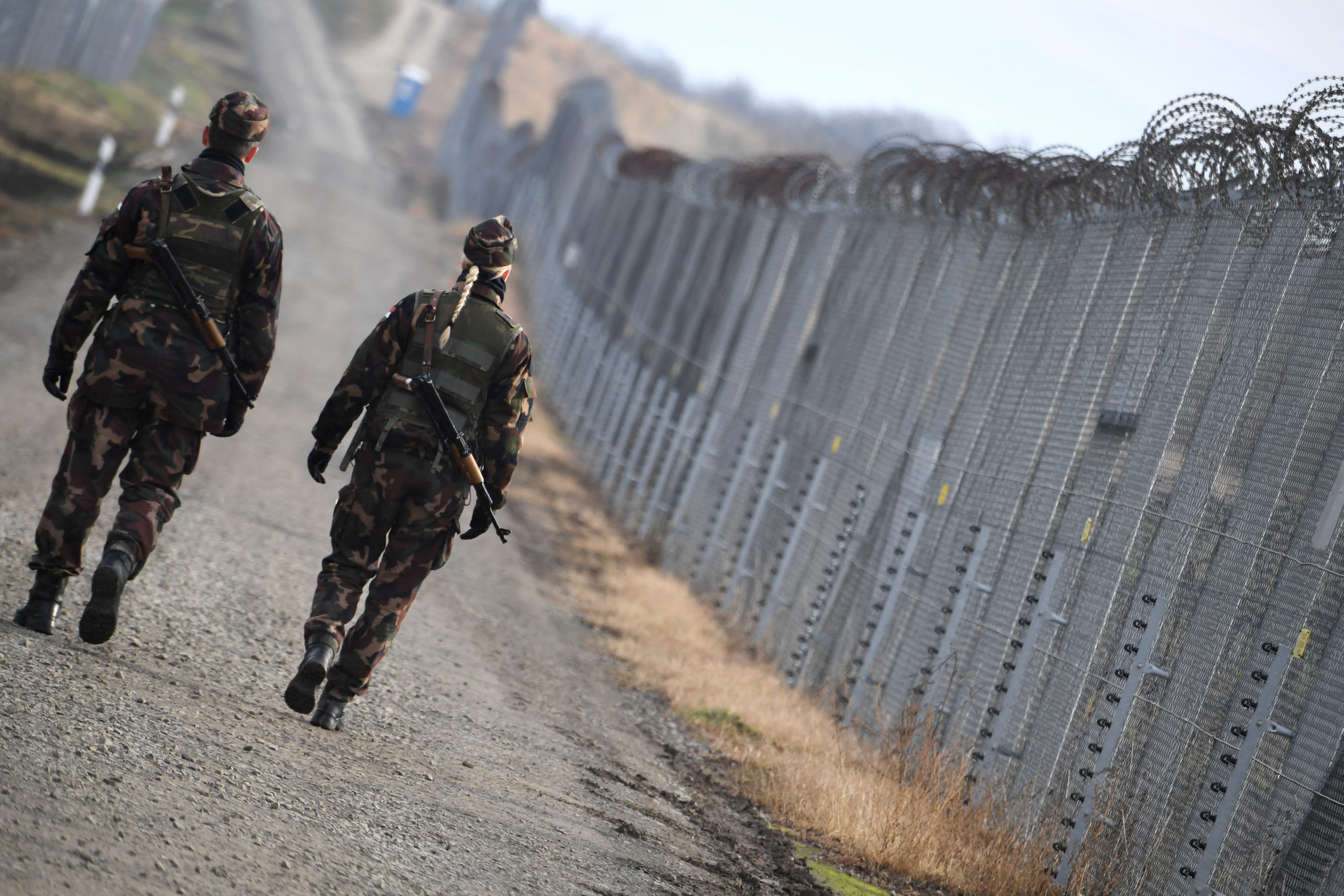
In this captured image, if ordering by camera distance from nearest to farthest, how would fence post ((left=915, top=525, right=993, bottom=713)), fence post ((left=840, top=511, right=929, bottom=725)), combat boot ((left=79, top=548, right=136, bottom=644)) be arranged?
combat boot ((left=79, top=548, right=136, bottom=644)), fence post ((left=915, top=525, right=993, bottom=713)), fence post ((left=840, top=511, right=929, bottom=725))

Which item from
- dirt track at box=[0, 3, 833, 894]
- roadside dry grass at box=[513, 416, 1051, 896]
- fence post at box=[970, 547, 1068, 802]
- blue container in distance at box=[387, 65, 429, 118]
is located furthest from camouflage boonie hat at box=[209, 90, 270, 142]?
blue container in distance at box=[387, 65, 429, 118]

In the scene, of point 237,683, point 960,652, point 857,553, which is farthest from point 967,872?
point 857,553

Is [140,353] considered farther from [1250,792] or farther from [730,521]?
[730,521]

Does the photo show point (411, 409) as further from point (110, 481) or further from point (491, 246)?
point (110, 481)

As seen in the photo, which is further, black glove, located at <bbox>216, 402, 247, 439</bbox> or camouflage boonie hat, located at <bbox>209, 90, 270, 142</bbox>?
black glove, located at <bbox>216, 402, 247, 439</bbox>

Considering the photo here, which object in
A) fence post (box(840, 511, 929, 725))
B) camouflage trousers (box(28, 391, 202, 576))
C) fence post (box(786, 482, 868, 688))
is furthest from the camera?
fence post (box(786, 482, 868, 688))

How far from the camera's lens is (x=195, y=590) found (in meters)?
6.75

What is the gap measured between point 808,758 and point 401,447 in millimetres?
3198

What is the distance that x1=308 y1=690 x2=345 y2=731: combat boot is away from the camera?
5.34m

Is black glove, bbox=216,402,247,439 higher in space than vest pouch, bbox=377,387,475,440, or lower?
lower

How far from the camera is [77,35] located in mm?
26172

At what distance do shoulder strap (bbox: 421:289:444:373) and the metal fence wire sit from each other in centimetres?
311

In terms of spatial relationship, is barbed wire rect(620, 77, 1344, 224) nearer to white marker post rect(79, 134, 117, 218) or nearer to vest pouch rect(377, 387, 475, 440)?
vest pouch rect(377, 387, 475, 440)

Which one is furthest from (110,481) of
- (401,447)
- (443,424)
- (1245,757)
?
(1245,757)
